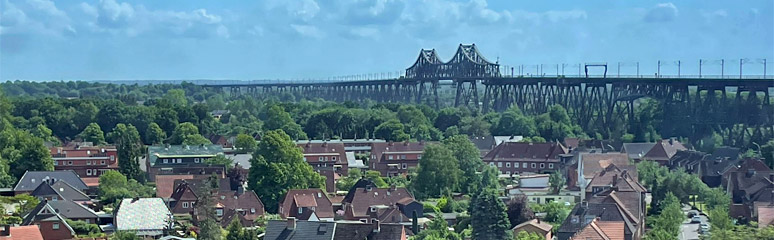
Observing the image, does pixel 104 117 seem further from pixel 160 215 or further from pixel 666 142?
pixel 160 215

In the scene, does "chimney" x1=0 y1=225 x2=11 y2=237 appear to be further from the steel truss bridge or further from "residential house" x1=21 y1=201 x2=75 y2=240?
the steel truss bridge

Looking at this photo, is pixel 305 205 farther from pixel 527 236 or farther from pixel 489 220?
pixel 527 236

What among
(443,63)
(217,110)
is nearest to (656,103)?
(443,63)

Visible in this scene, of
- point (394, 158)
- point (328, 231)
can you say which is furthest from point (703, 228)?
point (394, 158)

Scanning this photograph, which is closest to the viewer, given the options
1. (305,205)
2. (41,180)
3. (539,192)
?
(305,205)

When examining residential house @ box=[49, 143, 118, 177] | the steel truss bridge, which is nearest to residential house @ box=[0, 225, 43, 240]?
residential house @ box=[49, 143, 118, 177]

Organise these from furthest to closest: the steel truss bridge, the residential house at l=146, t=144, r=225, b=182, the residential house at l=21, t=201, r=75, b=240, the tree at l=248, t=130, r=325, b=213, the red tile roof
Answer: the steel truss bridge → the residential house at l=146, t=144, r=225, b=182 → the red tile roof → the tree at l=248, t=130, r=325, b=213 → the residential house at l=21, t=201, r=75, b=240

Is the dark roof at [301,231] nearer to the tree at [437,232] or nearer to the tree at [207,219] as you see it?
the tree at [207,219]
